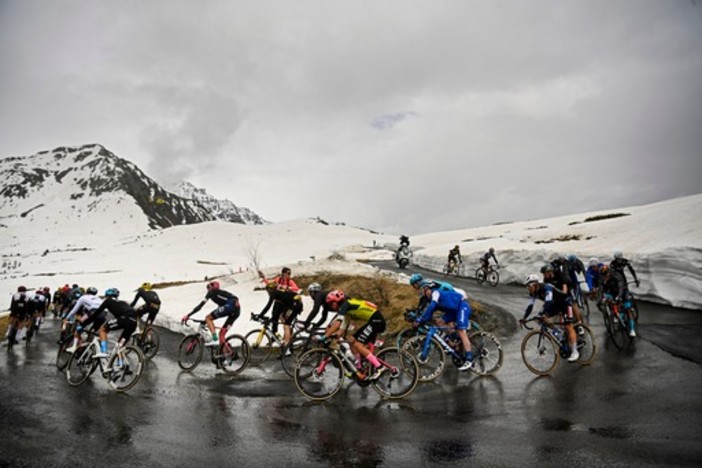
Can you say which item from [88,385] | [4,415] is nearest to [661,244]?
[88,385]

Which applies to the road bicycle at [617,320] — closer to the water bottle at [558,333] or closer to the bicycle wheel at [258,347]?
the water bottle at [558,333]

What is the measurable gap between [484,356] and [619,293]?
432 centimetres

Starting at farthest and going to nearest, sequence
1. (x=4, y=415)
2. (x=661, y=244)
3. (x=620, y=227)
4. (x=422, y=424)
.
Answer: (x=620, y=227) → (x=661, y=244) → (x=4, y=415) → (x=422, y=424)

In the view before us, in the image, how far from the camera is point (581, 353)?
960 centimetres

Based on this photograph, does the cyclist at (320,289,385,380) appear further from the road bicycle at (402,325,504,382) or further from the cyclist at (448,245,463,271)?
the cyclist at (448,245,463,271)

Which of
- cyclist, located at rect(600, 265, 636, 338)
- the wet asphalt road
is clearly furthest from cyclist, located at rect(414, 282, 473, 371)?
cyclist, located at rect(600, 265, 636, 338)

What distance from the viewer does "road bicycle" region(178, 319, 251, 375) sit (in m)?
11.0

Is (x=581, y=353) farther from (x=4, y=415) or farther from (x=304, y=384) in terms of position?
(x=4, y=415)

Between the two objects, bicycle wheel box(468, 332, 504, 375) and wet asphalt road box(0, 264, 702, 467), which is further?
bicycle wheel box(468, 332, 504, 375)

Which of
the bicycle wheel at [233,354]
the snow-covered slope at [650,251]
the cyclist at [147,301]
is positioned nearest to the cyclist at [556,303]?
the bicycle wheel at [233,354]

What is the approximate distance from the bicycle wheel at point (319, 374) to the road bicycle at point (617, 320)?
720cm

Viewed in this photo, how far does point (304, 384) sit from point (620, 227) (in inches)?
979

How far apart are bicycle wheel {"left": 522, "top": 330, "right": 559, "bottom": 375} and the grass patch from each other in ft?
14.3

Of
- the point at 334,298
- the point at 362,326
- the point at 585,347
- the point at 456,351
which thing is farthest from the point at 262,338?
the point at 585,347
